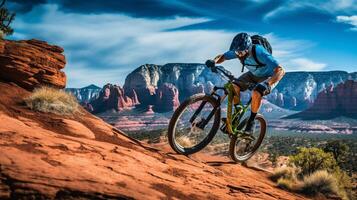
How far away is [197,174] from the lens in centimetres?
803

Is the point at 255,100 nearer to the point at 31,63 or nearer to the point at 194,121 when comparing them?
the point at 194,121

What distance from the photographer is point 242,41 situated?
26.5 feet

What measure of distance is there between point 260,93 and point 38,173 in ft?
17.2

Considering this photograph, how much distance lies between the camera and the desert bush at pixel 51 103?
10.3 metres

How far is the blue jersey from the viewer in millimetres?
8230

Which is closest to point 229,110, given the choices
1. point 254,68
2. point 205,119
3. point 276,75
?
point 205,119

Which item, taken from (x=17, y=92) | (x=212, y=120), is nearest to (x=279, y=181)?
(x=212, y=120)

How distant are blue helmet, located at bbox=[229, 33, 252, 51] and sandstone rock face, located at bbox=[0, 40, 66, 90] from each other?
8871 millimetres

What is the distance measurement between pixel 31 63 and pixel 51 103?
4.68 m

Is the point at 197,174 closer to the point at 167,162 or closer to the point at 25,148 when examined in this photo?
the point at 167,162

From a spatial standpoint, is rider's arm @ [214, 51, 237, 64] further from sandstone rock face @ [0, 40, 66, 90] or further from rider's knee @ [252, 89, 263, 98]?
sandstone rock face @ [0, 40, 66, 90]

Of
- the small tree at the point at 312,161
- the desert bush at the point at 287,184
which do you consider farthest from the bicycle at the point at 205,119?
the small tree at the point at 312,161

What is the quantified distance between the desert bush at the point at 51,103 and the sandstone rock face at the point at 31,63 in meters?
2.73

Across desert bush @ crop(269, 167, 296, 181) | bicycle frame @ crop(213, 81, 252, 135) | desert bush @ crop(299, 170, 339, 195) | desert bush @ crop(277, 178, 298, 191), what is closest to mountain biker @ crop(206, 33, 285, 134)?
bicycle frame @ crop(213, 81, 252, 135)
